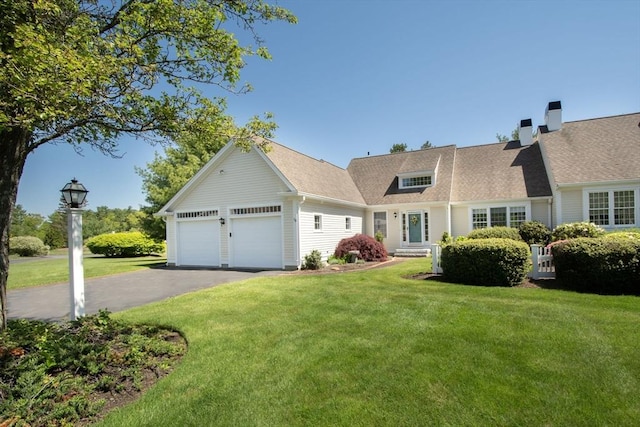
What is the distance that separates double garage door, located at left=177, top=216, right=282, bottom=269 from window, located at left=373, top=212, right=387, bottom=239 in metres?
8.31

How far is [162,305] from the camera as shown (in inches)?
303

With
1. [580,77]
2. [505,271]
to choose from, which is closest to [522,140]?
[580,77]

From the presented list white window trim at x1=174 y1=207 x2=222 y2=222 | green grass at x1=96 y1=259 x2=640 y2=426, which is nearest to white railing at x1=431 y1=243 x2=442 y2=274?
green grass at x1=96 y1=259 x2=640 y2=426

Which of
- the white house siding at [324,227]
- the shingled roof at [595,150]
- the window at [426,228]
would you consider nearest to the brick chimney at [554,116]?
the shingled roof at [595,150]

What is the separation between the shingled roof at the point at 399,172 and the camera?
19.5 meters

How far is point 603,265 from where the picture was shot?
7645 mm

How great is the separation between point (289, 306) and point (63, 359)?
3.99 m

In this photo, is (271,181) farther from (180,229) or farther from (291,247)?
(180,229)

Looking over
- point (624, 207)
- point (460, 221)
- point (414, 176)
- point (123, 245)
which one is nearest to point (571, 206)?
point (624, 207)

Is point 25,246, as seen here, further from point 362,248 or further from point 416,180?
Answer: point 416,180

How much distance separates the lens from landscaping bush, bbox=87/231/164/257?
26.1 metres

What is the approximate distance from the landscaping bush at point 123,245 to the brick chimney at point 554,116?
99.2ft

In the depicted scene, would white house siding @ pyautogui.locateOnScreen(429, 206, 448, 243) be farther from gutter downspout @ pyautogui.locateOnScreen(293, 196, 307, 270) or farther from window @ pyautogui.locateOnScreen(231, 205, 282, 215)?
window @ pyautogui.locateOnScreen(231, 205, 282, 215)

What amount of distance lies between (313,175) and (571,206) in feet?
41.7
